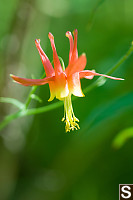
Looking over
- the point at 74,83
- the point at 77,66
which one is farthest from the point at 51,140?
the point at 77,66

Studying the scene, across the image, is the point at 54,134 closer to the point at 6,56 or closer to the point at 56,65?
the point at 6,56

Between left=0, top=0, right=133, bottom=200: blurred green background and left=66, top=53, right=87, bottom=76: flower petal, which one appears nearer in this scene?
left=66, top=53, right=87, bottom=76: flower petal

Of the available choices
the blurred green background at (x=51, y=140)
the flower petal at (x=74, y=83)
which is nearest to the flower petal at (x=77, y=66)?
the flower petal at (x=74, y=83)

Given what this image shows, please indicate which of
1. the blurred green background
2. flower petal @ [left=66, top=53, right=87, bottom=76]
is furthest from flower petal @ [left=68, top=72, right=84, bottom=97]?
the blurred green background

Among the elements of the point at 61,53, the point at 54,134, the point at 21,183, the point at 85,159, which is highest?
the point at 61,53

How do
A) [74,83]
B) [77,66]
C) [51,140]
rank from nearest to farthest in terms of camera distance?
1. [77,66]
2. [74,83]
3. [51,140]

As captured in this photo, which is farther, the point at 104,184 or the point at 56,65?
the point at 104,184

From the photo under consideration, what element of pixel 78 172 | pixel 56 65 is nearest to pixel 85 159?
pixel 78 172

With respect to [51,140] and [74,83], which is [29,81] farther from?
[51,140]

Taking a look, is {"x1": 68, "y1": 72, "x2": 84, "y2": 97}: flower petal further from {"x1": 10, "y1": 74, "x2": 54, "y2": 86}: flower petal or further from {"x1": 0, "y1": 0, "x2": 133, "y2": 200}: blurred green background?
{"x1": 0, "y1": 0, "x2": 133, "y2": 200}: blurred green background

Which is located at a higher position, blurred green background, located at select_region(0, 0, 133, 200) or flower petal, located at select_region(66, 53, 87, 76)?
blurred green background, located at select_region(0, 0, 133, 200)

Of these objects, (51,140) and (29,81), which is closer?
(29,81)
